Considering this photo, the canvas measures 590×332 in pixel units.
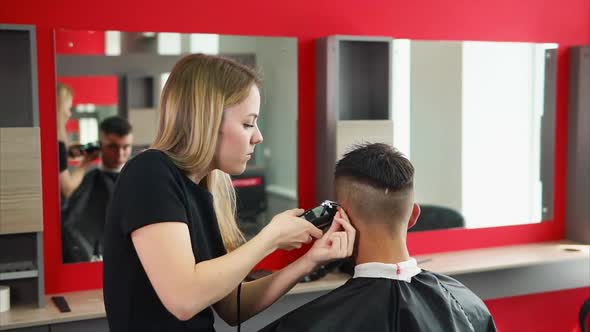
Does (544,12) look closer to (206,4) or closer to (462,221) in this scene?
(462,221)

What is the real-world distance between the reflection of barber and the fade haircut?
4.55 feet

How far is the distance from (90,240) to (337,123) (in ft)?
3.77

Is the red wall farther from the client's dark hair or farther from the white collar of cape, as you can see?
the white collar of cape

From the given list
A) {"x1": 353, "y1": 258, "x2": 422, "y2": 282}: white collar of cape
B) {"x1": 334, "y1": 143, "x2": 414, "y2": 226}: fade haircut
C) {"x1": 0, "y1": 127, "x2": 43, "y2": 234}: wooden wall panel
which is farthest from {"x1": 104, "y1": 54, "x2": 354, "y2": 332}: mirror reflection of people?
{"x1": 0, "y1": 127, "x2": 43, "y2": 234}: wooden wall panel

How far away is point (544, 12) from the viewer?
3.86 m

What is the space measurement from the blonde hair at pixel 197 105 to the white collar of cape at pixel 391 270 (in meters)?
0.57

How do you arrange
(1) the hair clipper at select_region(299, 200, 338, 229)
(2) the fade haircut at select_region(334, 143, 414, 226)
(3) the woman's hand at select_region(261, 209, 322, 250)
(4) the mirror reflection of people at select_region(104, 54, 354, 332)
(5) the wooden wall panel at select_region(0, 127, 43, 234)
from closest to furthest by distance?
(4) the mirror reflection of people at select_region(104, 54, 354, 332) < (3) the woman's hand at select_region(261, 209, 322, 250) < (1) the hair clipper at select_region(299, 200, 338, 229) < (2) the fade haircut at select_region(334, 143, 414, 226) < (5) the wooden wall panel at select_region(0, 127, 43, 234)

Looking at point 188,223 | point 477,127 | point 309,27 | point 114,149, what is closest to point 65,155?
point 114,149

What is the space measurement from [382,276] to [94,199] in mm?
1440

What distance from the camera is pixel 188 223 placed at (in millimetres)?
1601

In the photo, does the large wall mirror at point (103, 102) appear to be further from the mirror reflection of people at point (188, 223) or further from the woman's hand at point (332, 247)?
the woman's hand at point (332, 247)

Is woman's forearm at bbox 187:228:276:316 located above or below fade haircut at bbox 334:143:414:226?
below

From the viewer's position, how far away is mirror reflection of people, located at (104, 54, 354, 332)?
1483 mm

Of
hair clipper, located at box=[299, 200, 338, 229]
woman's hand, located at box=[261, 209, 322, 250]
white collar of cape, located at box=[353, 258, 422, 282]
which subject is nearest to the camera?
woman's hand, located at box=[261, 209, 322, 250]
